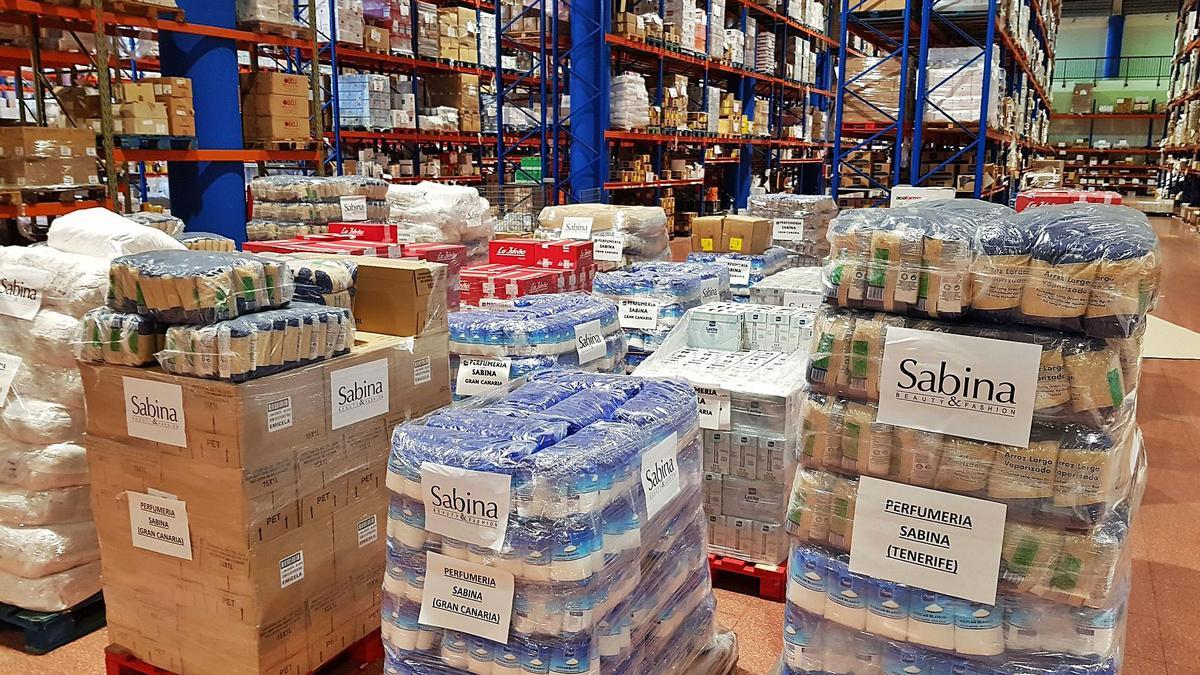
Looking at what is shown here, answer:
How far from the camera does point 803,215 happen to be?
8203 mm

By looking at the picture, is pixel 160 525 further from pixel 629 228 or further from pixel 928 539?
pixel 629 228

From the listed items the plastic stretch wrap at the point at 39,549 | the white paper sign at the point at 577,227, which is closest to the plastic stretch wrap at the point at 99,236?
the plastic stretch wrap at the point at 39,549

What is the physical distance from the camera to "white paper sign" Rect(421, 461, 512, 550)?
6.93ft

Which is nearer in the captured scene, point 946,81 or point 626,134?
point 946,81

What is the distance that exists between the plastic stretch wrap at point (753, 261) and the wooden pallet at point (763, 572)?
3.03 meters

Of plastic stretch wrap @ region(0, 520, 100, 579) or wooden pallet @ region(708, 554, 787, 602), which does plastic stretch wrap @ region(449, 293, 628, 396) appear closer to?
wooden pallet @ region(708, 554, 787, 602)

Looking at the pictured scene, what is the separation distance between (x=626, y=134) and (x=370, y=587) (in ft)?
29.6

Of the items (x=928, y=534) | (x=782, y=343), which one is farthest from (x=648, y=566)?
(x=782, y=343)

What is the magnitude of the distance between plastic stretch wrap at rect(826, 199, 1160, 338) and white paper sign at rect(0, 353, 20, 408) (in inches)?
115

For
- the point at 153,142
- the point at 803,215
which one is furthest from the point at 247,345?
the point at 803,215

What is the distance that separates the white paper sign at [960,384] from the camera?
2088 mm

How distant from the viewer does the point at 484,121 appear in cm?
1466

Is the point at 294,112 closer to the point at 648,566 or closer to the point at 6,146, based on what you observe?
the point at 6,146

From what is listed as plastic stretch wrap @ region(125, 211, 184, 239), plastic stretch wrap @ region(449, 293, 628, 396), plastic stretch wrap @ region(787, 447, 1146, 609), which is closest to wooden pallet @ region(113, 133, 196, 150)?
plastic stretch wrap @ region(125, 211, 184, 239)
